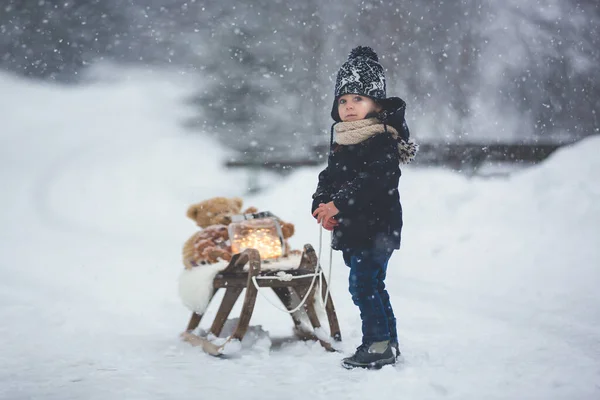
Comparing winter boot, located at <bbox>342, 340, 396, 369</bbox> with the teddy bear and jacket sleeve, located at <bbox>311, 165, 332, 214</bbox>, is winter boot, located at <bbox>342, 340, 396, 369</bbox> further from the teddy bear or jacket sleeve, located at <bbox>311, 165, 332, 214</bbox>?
the teddy bear

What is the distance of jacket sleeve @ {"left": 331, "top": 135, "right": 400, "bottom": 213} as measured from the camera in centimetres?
316

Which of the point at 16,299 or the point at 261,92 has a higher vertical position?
the point at 261,92

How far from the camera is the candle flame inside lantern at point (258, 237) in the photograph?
12.8ft

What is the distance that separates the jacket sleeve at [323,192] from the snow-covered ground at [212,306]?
0.91 m

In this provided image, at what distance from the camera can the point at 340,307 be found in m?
5.03

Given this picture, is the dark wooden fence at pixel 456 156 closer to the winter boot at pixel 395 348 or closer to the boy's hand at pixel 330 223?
the winter boot at pixel 395 348

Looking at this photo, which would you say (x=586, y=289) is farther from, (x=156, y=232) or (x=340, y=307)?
(x=156, y=232)

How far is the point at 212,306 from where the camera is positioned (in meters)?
5.27

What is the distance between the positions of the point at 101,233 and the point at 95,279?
2.94 metres

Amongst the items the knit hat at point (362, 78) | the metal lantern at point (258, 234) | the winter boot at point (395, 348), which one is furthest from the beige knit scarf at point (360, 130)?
the winter boot at point (395, 348)

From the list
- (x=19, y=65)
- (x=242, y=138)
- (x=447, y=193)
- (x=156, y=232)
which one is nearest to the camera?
(x=447, y=193)

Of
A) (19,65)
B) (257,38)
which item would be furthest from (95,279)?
(19,65)

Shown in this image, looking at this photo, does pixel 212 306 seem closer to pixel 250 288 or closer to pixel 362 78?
pixel 250 288

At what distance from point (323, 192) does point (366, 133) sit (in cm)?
45
